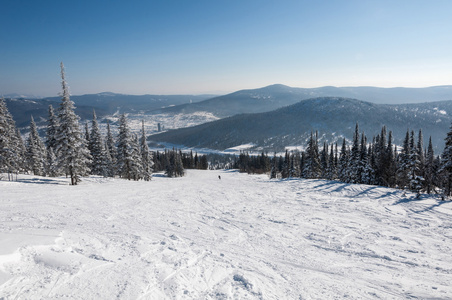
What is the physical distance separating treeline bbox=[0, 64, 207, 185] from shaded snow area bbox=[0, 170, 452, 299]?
13.1 meters

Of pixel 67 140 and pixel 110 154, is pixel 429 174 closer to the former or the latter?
pixel 67 140

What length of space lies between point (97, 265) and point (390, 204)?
18.1 m

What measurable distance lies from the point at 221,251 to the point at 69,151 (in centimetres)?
2660

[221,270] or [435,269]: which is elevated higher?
[221,270]

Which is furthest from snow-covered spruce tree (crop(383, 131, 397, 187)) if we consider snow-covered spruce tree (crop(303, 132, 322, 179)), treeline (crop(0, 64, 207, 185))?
treeline (crop(0, 64, 207, 185))

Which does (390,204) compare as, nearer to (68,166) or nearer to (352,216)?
(352,216)

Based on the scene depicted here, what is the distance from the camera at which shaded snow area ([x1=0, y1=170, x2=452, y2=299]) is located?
→ 561 cm

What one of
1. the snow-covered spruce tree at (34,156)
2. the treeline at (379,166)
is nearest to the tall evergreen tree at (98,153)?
the snow-covered spruce tree at (34,156)

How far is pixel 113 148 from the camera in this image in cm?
4938

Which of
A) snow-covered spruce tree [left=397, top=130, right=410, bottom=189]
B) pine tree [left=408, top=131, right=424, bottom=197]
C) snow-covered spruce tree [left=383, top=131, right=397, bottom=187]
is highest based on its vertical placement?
pine tree [left=408, top=131, right=424, bottom=197]

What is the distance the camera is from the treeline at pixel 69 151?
89.2 feet

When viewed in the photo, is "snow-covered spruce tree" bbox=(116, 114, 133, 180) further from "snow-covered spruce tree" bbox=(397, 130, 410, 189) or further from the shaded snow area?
"snow-covered spruce tree" bbox=(397, 130, 410, 189)

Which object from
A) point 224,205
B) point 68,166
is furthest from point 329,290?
point 68,166

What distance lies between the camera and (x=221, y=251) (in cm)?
824
